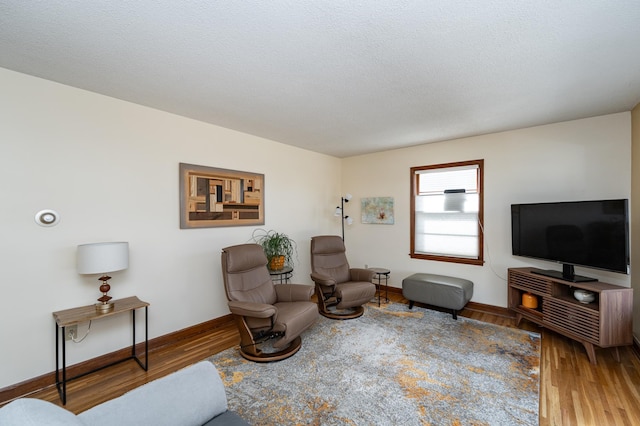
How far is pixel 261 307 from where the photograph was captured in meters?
2.67

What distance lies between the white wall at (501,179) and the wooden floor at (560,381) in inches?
40.7

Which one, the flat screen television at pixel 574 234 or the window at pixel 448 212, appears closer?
the flat screen television at pixel 574 234

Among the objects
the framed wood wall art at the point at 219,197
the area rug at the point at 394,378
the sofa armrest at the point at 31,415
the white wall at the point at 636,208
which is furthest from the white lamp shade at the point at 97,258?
the white wall at the point at 636,208

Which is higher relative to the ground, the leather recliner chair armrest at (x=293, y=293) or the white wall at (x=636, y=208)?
the white wall at (x=636, y=208)

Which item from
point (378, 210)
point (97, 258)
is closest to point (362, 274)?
point (378, 210)

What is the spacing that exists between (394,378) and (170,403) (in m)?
1.83

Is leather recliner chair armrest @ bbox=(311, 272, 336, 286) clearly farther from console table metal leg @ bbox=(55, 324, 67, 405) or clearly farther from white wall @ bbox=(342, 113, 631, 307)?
console table metal leg @ bbox=(55, 324, 67, 405)

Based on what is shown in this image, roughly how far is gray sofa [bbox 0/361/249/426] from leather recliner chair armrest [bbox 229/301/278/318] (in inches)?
43.5

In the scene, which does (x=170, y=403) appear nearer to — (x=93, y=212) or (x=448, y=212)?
(x=93, y=212)

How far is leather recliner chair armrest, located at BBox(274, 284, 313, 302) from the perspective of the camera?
3.30 metres

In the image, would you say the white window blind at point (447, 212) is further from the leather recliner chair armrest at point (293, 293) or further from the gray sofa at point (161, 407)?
the gray sofa at point (161, 407)

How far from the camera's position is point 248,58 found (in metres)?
2.05

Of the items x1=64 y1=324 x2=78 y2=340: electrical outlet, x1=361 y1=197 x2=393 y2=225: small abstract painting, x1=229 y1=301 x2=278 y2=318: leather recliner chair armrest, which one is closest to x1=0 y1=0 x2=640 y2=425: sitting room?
x1=64 y1=324 x2=78 y2=340: electrical outlet

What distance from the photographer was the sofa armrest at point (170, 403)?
3.84 ft
